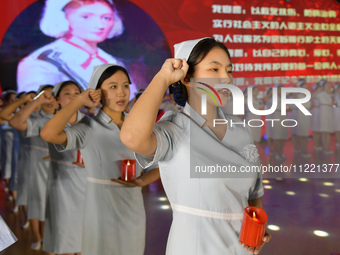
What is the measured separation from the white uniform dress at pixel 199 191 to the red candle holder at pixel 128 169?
697mm

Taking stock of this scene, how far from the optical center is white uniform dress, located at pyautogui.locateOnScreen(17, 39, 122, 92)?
6.56 meters

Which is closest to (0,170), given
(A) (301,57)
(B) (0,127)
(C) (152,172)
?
(B) (0,127)

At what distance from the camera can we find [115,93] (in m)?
2.18

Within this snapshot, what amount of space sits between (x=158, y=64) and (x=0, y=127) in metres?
2.94

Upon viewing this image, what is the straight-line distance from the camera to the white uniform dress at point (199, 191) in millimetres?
1255

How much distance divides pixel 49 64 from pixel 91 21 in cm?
104

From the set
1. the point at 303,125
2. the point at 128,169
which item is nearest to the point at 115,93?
the point at 128,169

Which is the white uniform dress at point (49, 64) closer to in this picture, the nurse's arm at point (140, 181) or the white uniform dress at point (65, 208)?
the white uniform dress at point (65, 208)

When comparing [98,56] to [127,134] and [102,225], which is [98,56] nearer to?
A: [102,225]

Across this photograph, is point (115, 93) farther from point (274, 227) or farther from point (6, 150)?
point (6, 150)

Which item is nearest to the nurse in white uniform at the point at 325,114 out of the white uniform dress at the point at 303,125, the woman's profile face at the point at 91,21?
the white uniform dress at the point at 303,125

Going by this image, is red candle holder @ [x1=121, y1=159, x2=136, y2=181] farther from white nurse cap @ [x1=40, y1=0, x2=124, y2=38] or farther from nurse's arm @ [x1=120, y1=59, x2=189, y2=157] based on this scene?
white nurse cap @ [x1=40, y1=0, x2=124, y2=38]

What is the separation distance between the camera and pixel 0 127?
253 inches

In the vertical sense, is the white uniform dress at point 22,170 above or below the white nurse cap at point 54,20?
below
